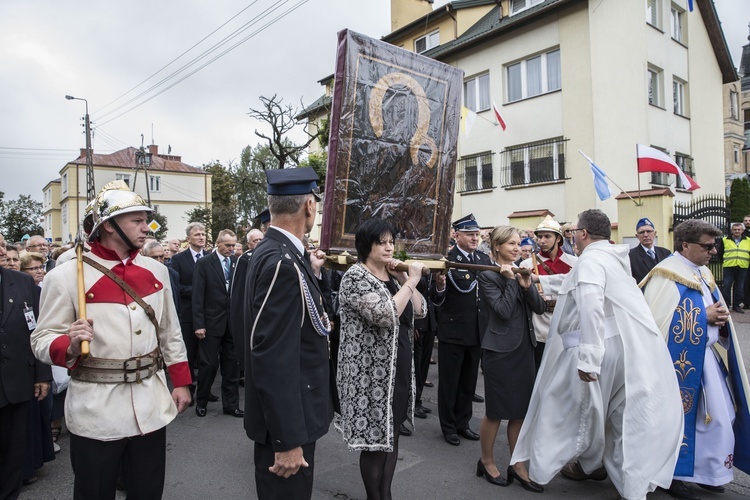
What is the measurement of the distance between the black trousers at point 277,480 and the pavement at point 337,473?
1.69m

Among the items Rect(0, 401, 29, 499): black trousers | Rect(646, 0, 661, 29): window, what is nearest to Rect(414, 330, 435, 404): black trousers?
Rect(0, 401, 29, 499): black trousers

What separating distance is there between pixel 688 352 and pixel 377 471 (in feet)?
8.53

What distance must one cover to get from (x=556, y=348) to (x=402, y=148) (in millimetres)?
2002

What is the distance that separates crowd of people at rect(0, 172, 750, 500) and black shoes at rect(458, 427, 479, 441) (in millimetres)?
21

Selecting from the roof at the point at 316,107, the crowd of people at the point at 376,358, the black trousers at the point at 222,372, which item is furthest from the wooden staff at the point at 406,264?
the roof at the point at 316,107

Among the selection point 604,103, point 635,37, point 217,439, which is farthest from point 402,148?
point 635,37

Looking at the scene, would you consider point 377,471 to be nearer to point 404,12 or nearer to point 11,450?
point 11,450

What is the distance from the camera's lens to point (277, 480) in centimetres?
243

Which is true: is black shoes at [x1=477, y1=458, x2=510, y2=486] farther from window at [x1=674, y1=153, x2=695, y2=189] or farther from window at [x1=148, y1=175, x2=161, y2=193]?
window at [x1=148, y1=175, x2=161, y2=193]

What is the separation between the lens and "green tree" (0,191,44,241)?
1487 inches

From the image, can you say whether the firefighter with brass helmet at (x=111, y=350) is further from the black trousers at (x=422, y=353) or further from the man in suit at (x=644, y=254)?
the man in suit at (x=644, y=254)

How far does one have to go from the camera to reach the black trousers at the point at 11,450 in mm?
3721

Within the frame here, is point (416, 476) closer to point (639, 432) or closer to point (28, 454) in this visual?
point (639, 432)

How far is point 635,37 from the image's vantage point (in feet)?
53.6
